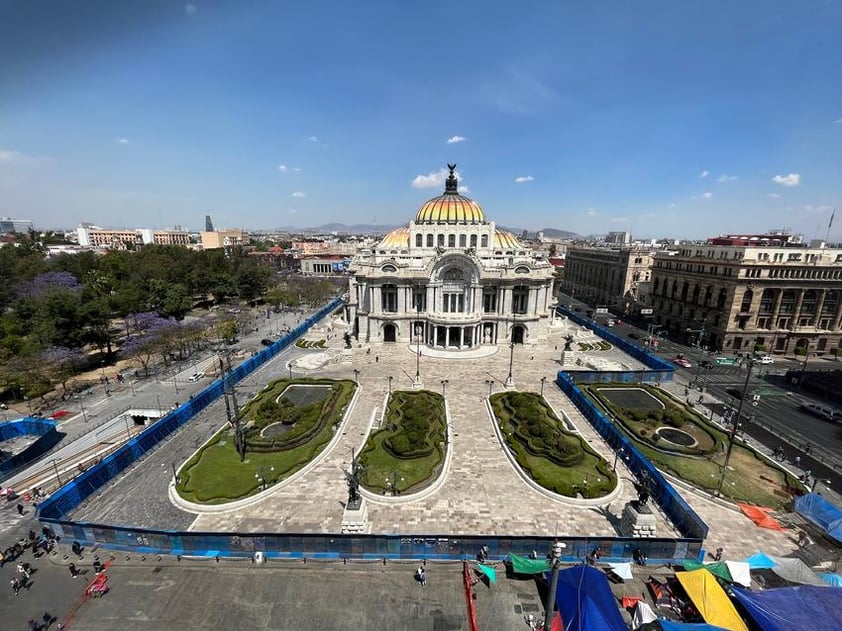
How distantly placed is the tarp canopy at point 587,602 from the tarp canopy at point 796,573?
10718mm

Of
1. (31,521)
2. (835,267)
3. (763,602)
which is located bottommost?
(31,521)

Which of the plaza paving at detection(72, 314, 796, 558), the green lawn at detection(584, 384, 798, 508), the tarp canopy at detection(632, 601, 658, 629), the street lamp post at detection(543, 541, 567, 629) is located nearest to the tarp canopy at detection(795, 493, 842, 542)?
the green lawn at detection(584, 384, 798, 508)

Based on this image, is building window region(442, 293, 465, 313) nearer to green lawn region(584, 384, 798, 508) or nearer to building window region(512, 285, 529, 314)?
building window region(512, 285, 529, 314)

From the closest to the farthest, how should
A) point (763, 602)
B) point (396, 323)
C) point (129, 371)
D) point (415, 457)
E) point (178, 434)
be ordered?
point (763, 602) < point (415, 457) < point (178, 434) < point (129, 371) < point (396, 323)

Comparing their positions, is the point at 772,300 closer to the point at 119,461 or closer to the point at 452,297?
the point at 452,297

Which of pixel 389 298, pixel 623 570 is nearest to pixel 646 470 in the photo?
pixel 623 570

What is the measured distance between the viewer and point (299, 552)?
2362cm

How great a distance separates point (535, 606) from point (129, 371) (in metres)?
59.1

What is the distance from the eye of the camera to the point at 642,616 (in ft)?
64.0

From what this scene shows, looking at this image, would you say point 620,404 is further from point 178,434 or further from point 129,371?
point 129,371

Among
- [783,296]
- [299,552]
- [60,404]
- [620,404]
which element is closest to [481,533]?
[299,552]

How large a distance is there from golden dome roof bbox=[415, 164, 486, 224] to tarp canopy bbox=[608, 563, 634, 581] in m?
60.7

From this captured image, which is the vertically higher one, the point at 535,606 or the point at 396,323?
the point at 396,323

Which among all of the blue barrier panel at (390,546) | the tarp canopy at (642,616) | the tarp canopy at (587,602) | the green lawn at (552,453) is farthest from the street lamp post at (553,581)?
the green lawn at (552,453)
